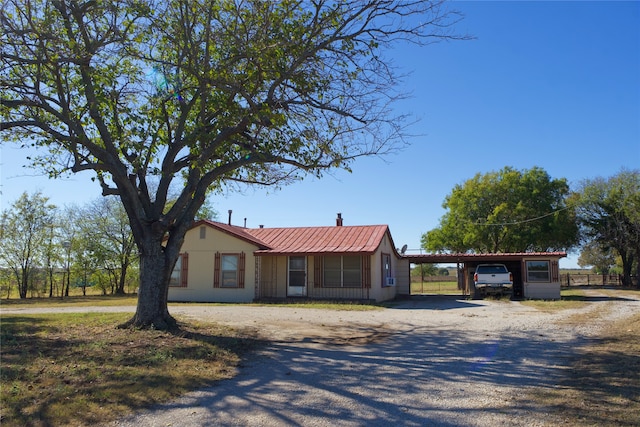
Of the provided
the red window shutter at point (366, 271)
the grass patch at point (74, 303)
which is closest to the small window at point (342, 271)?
the red window shutter at point (366, 271)

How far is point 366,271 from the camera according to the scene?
20.9m

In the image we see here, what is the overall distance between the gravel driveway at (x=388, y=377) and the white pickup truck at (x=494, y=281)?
9.78 m

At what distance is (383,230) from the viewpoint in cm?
2280

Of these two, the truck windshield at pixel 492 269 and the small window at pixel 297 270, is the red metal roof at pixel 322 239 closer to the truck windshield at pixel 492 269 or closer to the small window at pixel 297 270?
the small window at pixel 297 270

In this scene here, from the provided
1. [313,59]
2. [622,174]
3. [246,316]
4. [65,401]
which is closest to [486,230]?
[622,174]

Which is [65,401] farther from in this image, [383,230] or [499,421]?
[383,230]

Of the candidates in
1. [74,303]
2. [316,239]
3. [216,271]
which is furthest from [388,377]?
[74,303]

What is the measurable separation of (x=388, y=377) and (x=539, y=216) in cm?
3595

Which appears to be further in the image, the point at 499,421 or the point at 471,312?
the point at 471,312

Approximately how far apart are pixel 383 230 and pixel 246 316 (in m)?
10.2

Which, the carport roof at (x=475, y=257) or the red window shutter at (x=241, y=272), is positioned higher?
the carport roof at (x=475, y=257)

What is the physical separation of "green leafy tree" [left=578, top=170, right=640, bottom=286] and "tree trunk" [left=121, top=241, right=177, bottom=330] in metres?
38.1

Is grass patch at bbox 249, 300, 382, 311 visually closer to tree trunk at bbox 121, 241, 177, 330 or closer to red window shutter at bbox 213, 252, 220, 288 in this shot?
red window shutter at bbox 213, 252, 220, 288

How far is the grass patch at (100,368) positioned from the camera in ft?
17.0
